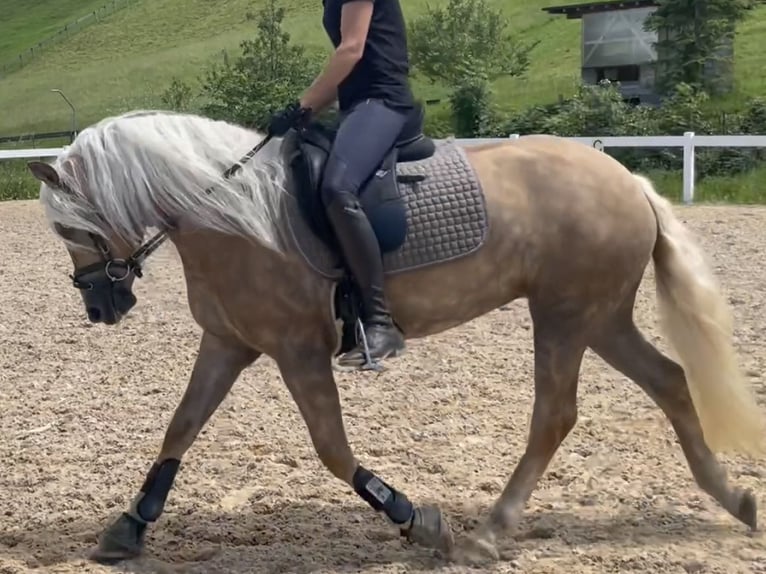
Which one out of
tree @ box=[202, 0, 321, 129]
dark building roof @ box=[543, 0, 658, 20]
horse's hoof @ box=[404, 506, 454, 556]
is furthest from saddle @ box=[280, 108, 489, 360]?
dark building roof @ box=[543, 0, 658, 20]

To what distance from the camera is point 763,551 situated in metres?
3.88

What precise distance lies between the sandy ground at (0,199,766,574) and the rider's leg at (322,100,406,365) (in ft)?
2.44

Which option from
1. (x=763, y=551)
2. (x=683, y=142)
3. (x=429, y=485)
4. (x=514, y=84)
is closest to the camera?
(x=763, y=551)

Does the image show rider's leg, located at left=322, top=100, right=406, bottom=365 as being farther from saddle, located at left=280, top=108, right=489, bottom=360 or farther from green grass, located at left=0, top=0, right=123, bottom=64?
green grass, located at left=0, top=0, right=123, bottom=64

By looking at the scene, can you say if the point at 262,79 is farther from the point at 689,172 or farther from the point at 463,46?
the point at 689,172

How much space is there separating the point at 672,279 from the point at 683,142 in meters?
12.5

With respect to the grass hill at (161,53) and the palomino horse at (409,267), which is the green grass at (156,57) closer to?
the grass hill at (161,53)

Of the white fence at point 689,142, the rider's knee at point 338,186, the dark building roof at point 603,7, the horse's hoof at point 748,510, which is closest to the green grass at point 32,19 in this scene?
the dark building roof at point 603,7

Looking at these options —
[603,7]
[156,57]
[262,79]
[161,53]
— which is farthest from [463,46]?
[161,53]

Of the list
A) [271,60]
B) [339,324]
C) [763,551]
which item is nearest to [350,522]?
[339,324]

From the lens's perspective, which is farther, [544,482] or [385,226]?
[544,482]

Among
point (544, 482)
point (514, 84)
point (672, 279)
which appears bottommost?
point (514, 84)

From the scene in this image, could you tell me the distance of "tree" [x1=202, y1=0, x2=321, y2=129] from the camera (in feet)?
115

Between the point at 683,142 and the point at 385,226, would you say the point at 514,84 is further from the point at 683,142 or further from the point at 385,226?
the point at 385,226
